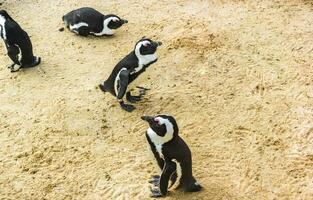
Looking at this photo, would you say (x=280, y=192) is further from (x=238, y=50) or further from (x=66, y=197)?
(x=238, y=50)

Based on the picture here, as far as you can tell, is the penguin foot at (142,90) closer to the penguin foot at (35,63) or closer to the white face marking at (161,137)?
Answer: the penguin foot at (35,63)

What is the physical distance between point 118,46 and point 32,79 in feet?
3.97

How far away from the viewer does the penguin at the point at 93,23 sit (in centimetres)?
627

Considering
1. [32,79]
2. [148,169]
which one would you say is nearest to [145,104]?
[148,169]

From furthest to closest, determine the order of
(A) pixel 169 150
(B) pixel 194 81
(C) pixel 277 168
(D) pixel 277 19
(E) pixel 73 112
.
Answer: (D) pixel 277 19 < (B) pixel 194 81 < (E) pixel 73 112 < (C) pixel 277 168 < (A) pixel 169 150

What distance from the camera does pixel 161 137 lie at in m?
3.73

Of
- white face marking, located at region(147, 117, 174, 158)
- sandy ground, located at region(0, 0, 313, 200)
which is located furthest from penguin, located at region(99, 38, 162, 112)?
white face marking, located at region(147, 117, 174, 158)

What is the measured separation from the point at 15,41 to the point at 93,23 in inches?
44.3

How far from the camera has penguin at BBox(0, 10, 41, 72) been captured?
5594mm

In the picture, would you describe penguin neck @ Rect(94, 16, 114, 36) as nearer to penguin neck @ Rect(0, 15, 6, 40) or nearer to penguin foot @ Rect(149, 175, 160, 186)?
penguin neck @ Rect(0, 15, 6, 40)

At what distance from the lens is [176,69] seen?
18.7ft

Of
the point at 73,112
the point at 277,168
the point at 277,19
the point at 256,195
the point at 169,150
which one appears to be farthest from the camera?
the point at 277,19

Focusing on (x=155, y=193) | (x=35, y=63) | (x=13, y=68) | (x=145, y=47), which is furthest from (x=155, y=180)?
(x=13, y=68)

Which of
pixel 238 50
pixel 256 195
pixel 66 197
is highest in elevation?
pixel 238 50
